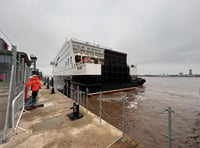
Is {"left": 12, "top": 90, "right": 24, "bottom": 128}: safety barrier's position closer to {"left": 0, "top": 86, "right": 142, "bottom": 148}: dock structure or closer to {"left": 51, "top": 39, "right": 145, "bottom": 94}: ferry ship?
{"left": 0, "top": 86, "right": 142, "bottom": 148}: dock structure

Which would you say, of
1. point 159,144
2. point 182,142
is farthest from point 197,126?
point 159,144

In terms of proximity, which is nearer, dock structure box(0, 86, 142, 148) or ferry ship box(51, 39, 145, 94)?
dock structure box(0, 86, 142, 148)

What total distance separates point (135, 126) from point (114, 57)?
10728mm

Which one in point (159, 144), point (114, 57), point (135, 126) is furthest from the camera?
point (114, 57)

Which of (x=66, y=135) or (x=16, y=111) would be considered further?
(x=16, y=111)

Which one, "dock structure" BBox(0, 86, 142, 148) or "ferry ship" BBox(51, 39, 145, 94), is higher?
"ferry ship" BBox(51, 39, 145, 94)

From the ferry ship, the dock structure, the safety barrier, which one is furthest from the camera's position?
the ferry ship

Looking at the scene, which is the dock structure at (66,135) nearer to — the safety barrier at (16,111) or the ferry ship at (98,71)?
the safety barrier at (16,111)

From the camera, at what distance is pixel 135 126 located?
15.2ft

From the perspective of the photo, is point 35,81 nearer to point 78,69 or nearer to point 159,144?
point 159,144

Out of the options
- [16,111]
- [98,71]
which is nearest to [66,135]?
[16,111]

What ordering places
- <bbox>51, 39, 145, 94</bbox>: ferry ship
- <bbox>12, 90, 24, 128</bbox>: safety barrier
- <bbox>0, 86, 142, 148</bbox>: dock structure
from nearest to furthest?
<bbox>0, 86, 142, 148</bbox>: dock structure → <bbox>12, 90, 24, 128</bbox>: safety barrier → <bbox>51, 39, 145, 94</bbox>: ferry ship

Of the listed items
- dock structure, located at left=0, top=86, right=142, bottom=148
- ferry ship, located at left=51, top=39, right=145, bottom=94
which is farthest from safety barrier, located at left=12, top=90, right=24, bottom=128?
ferry ship, located at left=51, top=39, right=145, bottom=94

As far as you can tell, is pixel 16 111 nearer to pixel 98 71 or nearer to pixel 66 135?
pixel 66 135
